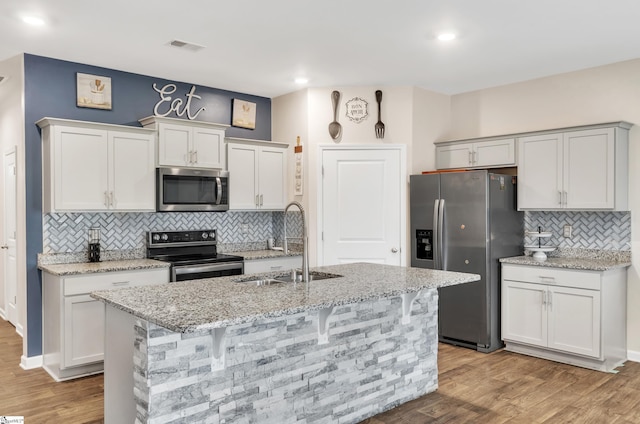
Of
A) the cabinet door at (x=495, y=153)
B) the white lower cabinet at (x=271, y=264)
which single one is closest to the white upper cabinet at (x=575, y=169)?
the cabinet door at (x=495, y=153)

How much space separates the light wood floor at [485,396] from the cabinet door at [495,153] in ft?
6.19

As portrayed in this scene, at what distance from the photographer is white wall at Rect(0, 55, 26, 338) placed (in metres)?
4.18

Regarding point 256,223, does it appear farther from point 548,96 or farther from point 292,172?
point 548,96

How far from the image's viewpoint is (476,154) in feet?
16.6

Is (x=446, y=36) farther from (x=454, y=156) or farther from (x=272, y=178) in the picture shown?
(x=272, y=178)

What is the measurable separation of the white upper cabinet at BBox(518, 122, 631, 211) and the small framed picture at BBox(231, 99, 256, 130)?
2851 millimetres

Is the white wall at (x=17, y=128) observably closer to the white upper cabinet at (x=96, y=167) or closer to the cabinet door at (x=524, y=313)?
the white upper cabinet at (x=96, y=167)

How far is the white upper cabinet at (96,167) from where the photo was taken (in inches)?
156

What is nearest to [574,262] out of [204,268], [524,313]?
[524,313]

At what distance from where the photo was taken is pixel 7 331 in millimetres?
5301

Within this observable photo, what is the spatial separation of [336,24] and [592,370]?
3464 millimetres

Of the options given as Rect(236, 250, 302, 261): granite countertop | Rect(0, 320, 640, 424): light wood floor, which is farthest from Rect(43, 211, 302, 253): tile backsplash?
Rect(0, 320, 640, 424): light wood floor

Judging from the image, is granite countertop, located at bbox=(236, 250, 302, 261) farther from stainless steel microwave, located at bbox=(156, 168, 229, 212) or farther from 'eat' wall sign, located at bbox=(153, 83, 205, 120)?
'eat' wall sign, located at bbox=(153, 83, 205, 120)

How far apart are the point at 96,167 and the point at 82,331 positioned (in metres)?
1.35
